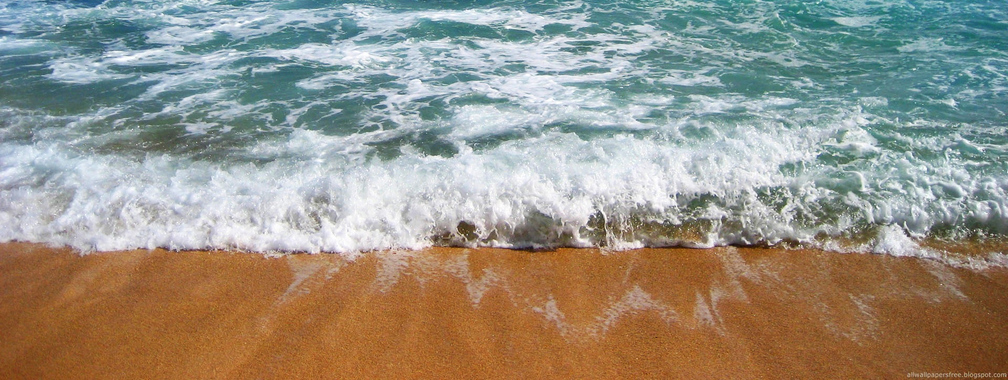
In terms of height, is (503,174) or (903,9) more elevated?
(903,9)

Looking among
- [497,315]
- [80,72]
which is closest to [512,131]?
[497,315]

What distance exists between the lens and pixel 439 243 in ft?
Answer: 13.9

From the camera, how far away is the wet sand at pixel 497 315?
3.17 m

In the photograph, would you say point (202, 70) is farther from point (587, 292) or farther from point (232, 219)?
point (587, 292)

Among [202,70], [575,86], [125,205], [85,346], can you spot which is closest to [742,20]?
[575,86]

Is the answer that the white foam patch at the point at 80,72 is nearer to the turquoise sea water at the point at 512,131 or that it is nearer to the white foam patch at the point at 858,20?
the turquoise sea water at the point at 512,131

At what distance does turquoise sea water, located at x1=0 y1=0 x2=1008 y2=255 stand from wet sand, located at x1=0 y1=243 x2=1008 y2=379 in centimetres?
25

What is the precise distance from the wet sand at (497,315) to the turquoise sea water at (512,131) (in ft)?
0.84

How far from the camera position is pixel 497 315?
3510mm

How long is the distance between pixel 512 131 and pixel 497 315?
99.2 inches

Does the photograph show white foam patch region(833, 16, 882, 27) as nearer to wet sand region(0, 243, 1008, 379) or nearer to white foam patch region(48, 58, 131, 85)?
wet sand region(0, 243, 1008, 379)

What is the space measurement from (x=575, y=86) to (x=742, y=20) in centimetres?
415

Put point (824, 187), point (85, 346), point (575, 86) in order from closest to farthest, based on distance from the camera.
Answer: point (85, 346)
point (824, 187)
point (575, 86)

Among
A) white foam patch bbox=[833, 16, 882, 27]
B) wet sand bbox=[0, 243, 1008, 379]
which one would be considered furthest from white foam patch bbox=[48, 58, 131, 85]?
white foam patch bbox=[833, 16, 882, 27]
